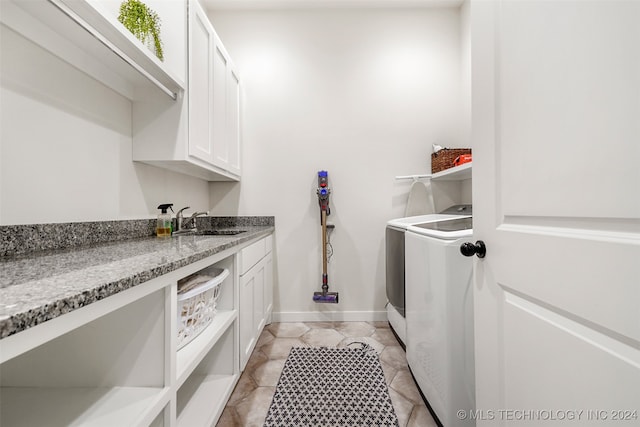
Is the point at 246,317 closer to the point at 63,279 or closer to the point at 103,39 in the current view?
the point at 63,279

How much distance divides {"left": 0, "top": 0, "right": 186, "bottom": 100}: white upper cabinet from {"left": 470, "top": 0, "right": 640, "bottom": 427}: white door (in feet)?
4.40

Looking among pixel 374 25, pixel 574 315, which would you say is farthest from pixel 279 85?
pixel 574 315

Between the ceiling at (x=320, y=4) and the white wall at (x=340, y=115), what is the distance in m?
0.05

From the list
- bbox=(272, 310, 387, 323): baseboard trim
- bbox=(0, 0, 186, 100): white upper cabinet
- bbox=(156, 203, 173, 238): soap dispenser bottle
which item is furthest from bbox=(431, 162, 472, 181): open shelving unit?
bbox=(156, 203, 173, 238): soap dispenser bottle

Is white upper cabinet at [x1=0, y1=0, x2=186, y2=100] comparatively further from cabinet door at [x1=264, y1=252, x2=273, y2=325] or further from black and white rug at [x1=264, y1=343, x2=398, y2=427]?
black and white rug at [x1=264, y1=343, x2=398, y2=427]

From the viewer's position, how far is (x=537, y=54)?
641mm

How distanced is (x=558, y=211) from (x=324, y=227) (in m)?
1.74

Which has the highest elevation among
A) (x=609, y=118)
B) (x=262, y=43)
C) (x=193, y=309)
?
(x=262, y=43)

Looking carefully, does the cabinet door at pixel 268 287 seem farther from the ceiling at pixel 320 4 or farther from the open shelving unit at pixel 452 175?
the ceiling at pixel 320 4

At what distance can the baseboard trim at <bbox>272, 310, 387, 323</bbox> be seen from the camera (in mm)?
2359

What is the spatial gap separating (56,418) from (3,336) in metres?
0.46

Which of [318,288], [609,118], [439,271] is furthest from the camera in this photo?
[318,288]

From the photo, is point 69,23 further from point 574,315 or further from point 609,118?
point 574,315

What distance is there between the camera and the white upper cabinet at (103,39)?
870 mm
